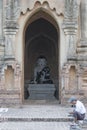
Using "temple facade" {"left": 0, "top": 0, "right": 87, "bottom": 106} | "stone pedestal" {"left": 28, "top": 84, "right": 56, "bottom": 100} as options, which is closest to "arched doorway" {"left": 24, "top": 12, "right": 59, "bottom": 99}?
"stone pedestal" {"left": 28, "top": 84, "right": 56, "bottom": 100}

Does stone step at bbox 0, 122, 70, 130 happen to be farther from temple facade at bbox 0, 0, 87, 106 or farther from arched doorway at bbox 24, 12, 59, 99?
arched doorway at bbox 24, 12, 59, 99

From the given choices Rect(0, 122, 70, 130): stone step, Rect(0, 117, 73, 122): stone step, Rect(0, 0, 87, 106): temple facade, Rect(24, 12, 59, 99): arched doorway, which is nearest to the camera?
Rect(0, 122, 70, 130): stone step

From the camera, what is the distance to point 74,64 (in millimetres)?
19297

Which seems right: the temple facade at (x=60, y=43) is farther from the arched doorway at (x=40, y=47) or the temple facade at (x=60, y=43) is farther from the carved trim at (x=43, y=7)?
the arched doorway at (x=40, y=47)

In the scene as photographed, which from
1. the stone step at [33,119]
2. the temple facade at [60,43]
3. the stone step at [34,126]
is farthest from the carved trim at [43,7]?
the stone step at [34,126]

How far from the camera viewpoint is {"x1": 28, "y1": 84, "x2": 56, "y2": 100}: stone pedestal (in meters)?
24.1

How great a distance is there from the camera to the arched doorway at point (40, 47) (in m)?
25.7

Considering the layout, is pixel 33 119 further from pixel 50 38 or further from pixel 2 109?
pixel 50 38

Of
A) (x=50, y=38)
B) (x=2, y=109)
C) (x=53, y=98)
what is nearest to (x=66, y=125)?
(x=2, y=109)

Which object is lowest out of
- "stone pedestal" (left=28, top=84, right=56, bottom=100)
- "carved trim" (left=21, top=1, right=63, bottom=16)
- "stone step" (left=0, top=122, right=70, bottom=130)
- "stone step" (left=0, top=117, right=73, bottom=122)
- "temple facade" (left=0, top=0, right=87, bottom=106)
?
"stone step" (left=0, top=122, right=70, bottom=130)

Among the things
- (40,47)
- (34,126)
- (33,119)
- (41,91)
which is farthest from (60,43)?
(40,47)

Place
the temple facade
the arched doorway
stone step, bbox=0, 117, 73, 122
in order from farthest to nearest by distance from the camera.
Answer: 1. the arched doorway
2. the temple facade
3. stone step, bbox=0, 117, 73, 122

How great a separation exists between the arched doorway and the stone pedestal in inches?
36.4

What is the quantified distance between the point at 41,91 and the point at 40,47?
3.69m
